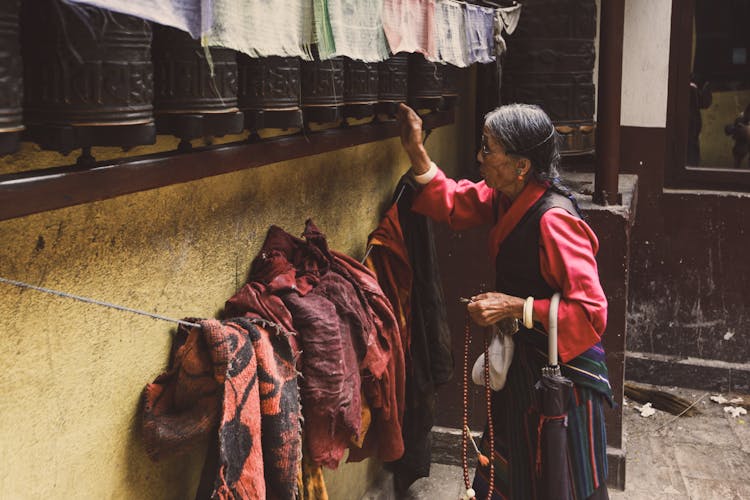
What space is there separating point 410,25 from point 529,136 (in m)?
0.62

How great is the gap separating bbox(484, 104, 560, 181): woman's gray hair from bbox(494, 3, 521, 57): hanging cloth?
1271 millimetres

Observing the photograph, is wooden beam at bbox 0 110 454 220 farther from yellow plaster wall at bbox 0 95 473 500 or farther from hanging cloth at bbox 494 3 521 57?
hanging cloth at bbox 494 3 521 57

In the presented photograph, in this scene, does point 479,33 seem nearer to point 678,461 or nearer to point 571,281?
point 571,281

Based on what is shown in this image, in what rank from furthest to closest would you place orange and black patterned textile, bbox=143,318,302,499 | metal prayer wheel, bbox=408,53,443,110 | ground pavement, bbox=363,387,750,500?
ground pavement, bbox=363,387,750,500, metal prayer wheel, bbox=408,53,443,110, orange and black patterned textile, bbox=143,318,302,499

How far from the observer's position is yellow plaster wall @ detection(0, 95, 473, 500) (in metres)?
1.77

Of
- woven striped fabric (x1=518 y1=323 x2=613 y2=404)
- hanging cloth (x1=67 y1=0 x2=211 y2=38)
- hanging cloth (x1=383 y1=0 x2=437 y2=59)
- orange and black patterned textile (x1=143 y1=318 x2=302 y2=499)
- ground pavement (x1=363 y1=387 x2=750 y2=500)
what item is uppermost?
hanging cloth (x1=383 y1=0 x2=437 y2=59)

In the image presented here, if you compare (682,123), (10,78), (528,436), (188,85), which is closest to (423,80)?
(528,436)

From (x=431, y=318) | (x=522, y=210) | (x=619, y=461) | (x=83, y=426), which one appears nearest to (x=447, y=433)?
(x=619, y=461)

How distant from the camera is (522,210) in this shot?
3238 mm

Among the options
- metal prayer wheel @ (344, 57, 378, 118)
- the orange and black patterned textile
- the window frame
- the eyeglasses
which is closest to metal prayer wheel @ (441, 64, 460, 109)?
the eyeglasses

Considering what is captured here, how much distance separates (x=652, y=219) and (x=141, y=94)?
5.71m

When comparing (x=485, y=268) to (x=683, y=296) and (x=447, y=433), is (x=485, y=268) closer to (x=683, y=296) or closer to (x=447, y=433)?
(x=447, y=433)

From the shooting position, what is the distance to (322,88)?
2670 mm

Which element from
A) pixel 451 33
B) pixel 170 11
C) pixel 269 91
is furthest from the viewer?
pixel 451 33
